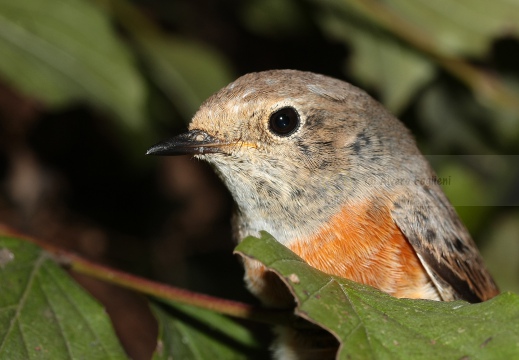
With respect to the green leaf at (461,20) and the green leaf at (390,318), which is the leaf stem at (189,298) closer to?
the green leaf at (390,318)

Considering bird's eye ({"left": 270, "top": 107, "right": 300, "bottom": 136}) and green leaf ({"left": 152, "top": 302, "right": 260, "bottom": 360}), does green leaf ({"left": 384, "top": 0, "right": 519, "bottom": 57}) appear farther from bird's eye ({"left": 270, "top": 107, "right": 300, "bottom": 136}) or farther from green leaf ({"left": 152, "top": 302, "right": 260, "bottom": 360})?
green leaf ({"left": 152, "top": 302, "right": 260, "bottom": 360})

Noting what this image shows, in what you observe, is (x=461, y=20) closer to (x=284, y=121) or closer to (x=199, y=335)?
(x=284, y=121)

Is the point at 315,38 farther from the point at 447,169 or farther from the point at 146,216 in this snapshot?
the point at 146,216

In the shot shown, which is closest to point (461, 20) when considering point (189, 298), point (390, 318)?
point (189, 298)

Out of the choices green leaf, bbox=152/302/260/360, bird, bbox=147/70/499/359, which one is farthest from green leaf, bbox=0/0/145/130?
green leaf, bbox=152/302/260/360

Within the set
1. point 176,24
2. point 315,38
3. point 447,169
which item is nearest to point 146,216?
point 176,24

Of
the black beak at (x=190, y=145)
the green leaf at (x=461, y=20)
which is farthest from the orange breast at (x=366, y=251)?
the green leaf at (x=461, y=20)
